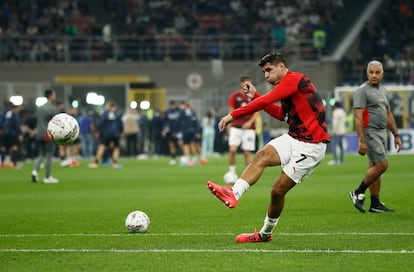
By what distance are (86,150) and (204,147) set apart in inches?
283

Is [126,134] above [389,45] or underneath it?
underneath

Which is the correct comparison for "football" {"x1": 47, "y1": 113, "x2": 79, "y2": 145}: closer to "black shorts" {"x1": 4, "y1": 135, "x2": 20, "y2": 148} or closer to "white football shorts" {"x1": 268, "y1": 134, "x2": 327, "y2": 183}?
"white football shorts" {"x1": 268, "y1": 134, "x2": 327, "y2": 183}

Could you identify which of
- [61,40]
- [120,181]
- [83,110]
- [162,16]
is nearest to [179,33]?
[162,16]

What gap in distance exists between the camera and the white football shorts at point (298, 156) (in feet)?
39.9

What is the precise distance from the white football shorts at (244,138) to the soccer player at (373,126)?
8.52 m

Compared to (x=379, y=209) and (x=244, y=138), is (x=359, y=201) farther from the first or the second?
(x=244, y=138)

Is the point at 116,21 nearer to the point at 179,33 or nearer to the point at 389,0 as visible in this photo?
the point at 179,33

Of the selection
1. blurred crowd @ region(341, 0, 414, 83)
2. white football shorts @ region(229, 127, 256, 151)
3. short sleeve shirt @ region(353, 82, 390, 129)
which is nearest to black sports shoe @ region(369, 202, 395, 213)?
short sleeve shirt @ region(353, 82, 390, 129)

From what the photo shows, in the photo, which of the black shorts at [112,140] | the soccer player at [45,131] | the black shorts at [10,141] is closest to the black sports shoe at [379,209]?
the soccer player at [45,131]

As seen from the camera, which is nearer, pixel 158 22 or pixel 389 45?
pixel 389 45

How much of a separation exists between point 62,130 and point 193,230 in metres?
4.68

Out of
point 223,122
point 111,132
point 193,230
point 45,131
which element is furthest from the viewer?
point 111,132

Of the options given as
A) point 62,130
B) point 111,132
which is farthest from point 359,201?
point 111,132

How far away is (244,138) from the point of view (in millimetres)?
24953
